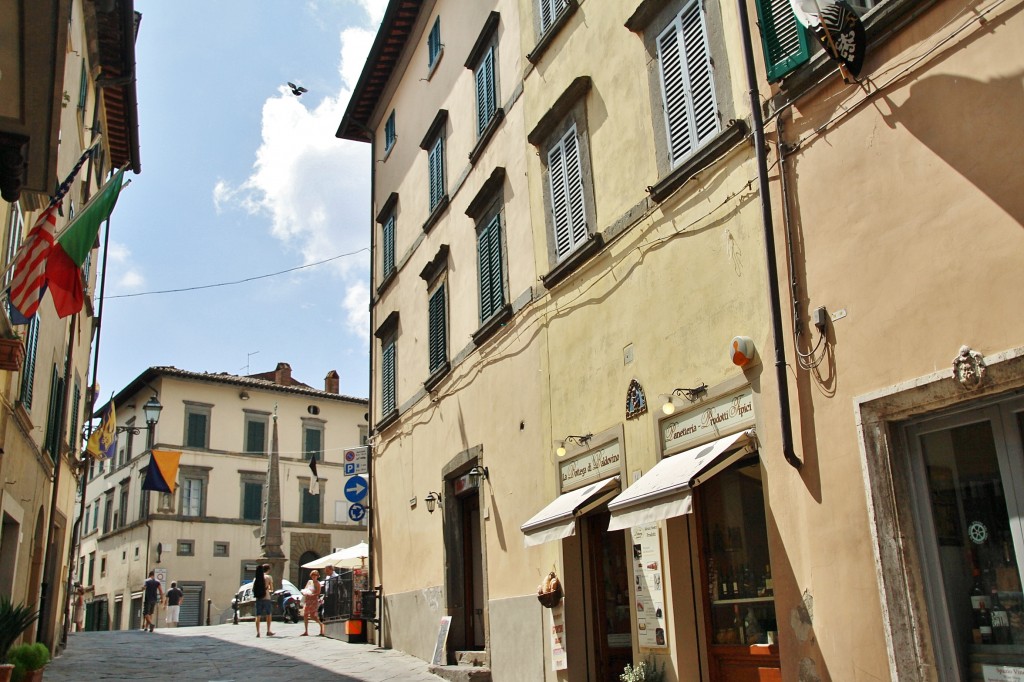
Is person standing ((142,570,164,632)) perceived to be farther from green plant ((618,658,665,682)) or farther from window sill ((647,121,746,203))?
window sill ((647,121,746,203))

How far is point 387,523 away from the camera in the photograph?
692 inches

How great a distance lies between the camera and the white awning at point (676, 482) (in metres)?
7.22

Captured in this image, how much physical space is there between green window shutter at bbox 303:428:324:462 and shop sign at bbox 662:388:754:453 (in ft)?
129

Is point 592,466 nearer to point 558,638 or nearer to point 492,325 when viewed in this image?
point 558,638

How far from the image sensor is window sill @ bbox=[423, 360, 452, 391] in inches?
581

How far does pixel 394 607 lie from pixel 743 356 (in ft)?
36.0

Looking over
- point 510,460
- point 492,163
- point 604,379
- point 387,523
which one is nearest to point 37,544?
point 387,523

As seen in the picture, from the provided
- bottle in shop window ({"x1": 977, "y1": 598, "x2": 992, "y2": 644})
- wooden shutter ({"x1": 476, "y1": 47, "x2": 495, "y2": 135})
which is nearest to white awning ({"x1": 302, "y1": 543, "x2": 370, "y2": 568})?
wooden shutter ({"x1": 476, "y1": 47, "x2": 495, "y2": 135})

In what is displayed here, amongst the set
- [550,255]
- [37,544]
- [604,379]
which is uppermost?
[550,255]

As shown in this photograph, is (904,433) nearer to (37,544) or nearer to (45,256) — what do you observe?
(45,256)

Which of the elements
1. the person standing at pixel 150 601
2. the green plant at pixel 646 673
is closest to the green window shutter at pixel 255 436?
the person standing at pixel 150 601

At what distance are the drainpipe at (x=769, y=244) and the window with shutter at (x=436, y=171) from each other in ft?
28.6

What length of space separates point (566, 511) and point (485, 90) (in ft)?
23.8

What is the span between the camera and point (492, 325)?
12797mm
